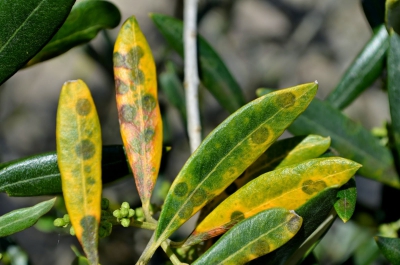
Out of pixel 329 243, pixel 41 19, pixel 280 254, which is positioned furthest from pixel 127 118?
pixel 329 243

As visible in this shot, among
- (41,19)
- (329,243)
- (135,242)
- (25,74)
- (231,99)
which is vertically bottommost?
(135,242)

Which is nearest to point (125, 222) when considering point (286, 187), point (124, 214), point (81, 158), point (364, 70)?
point (124, 214)

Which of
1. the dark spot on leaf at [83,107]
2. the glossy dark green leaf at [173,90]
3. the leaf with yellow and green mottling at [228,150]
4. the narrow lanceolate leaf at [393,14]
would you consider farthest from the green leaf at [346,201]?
the glossy dark green leaf at [173,90]

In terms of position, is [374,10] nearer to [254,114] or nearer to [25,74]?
[254,114]

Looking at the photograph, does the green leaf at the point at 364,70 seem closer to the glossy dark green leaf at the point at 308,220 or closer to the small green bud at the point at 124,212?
the glossy dark green leaf at the point at 308,220

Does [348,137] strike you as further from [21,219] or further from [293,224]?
[21,219]

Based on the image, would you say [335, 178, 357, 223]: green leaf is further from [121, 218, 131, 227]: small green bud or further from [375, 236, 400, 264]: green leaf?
[121, 218, 131, 227]: small green bud
